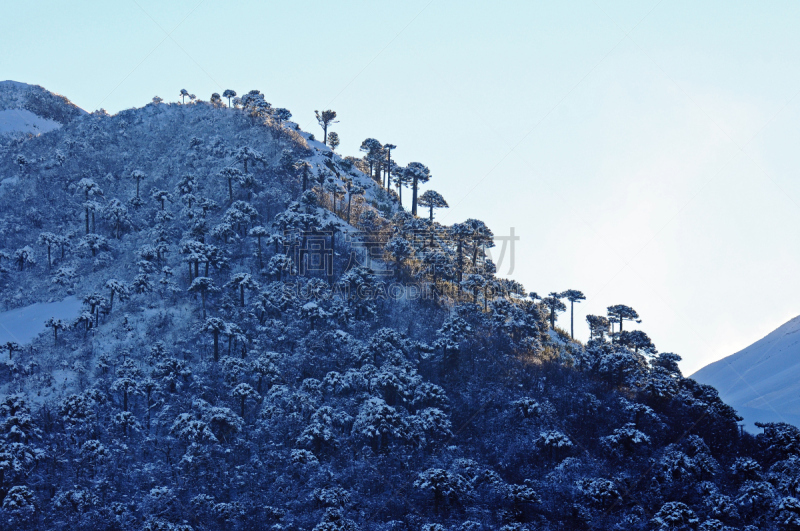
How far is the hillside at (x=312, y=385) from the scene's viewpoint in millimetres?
56938

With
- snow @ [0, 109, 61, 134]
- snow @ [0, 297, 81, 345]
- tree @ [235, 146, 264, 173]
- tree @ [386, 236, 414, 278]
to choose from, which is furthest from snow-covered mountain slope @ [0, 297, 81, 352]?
snow @ [0, 109, 61, 134]

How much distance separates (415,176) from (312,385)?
173 feet

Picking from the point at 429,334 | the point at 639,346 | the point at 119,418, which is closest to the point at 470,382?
the point at 429,334

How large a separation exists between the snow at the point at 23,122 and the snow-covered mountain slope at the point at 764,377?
13673cm

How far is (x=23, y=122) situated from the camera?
474ft

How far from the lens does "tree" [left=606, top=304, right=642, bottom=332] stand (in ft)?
293

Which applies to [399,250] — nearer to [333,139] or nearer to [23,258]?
[23,258]

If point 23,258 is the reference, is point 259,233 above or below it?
Result: above

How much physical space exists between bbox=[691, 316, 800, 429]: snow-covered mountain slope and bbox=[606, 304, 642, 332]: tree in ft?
58.7

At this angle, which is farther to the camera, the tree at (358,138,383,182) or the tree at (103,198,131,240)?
the tree at (358,138,383,182)

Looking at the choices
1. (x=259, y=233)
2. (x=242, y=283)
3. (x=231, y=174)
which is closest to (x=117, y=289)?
(x=242, y=283)

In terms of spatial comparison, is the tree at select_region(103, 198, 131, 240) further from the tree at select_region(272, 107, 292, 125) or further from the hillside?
the tree at select_region(272, 107, 292, 125)

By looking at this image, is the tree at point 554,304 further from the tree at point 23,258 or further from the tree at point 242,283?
the tree at point 23,258

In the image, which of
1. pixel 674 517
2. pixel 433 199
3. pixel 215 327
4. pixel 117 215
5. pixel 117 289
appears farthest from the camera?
pixel 433 199
